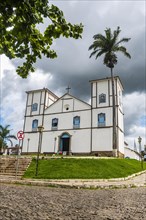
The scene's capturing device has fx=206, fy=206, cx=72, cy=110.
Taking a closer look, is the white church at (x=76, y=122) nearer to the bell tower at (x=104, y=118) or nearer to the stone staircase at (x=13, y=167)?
the bell tower at (x=104, y=118)

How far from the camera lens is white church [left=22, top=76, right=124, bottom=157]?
99.8 feet

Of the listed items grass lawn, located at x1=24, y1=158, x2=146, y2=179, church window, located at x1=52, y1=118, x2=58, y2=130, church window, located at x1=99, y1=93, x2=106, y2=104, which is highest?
church window, located at x1=99, y1=93, x2=106, y2=104

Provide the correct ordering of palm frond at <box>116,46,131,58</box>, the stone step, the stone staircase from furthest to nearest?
palm frond at <box>116,46,131,58</box>
the stone step
the stone staircase

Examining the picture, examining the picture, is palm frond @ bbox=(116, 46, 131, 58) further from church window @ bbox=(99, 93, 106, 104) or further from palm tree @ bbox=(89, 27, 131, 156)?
church window @ bbox=(99, 93, 106, 104)

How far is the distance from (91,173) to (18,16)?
11.7 meters

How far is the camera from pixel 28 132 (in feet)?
116

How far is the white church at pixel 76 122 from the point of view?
30.4m

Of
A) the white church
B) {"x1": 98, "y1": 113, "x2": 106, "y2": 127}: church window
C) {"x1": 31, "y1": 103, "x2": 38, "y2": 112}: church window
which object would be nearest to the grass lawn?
the white church

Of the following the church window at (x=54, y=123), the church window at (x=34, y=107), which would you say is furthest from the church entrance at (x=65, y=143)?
the church window at (x=34, y=107)

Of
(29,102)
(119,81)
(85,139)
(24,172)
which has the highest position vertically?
(119,81)

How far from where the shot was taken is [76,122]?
32875 millimetres

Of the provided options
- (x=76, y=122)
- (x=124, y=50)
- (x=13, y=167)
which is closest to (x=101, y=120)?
(x=76, y=122)

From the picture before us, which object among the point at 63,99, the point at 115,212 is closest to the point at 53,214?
the point at 115,212

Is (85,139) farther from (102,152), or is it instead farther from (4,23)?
(4,23)
